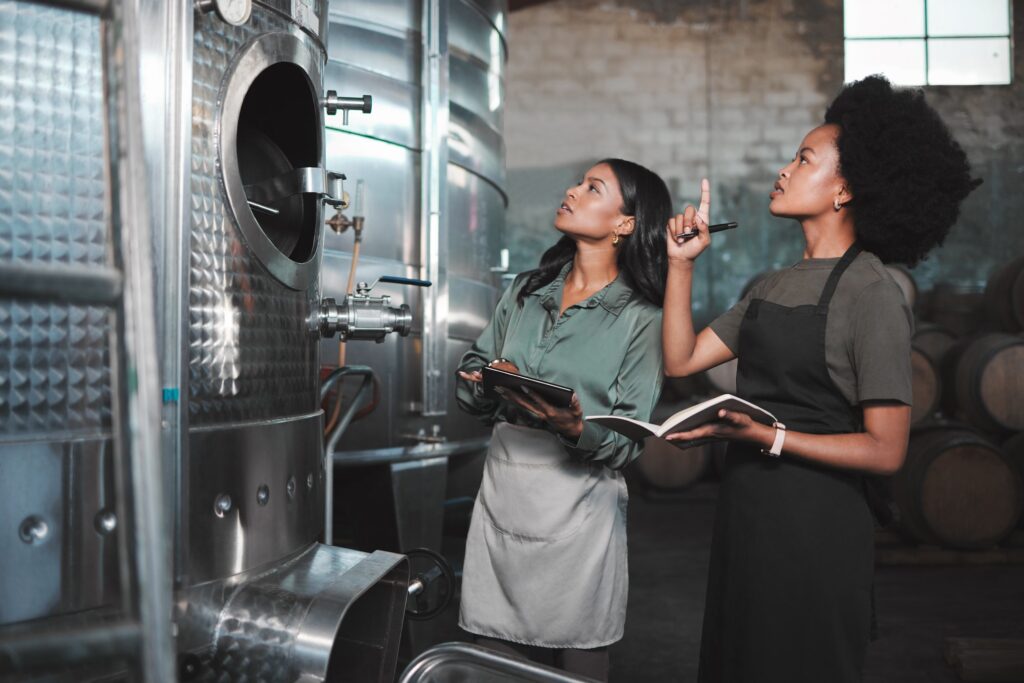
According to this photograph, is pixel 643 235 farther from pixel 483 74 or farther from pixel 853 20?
pixel 853 20

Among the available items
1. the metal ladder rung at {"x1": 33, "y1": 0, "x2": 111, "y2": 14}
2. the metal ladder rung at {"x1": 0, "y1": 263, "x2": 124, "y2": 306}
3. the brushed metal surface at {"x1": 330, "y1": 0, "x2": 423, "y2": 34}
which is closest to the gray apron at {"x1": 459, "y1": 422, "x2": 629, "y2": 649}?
the metal ladder rung at {"x1": 0, "y1": 263, "x2": 124, "y2": 306}

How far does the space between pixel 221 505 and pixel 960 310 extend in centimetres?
804

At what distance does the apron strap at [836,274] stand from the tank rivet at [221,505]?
126 centimetres

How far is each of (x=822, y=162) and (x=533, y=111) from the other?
7855 mm

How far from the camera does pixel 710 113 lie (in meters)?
9.45

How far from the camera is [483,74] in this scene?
4.53 m

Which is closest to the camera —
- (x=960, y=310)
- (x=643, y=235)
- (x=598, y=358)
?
(x=598, y=358)

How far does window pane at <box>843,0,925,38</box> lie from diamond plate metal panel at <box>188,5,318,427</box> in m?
8.90

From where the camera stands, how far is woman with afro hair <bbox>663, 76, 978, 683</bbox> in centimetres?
168

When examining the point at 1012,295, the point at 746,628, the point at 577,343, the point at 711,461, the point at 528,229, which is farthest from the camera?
the point at 528,229

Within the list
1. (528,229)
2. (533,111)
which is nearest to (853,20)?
(533,111)

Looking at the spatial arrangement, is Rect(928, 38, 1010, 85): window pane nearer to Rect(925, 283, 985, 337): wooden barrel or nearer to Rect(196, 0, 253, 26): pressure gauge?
Rect(925, 283, 985, 337): wooden barrel

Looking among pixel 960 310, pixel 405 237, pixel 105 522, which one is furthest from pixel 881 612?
pixel 960 310

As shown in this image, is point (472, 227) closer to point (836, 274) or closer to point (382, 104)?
point (382, 104)
